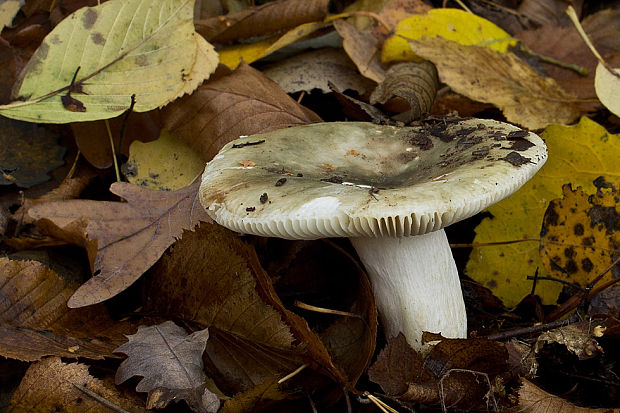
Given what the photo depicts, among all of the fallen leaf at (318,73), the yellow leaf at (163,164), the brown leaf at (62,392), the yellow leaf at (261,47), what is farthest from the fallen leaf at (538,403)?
the yellow leaf at (261,47)

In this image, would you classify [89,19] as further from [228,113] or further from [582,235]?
[582,235]

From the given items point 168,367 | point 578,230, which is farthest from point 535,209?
point 168,367

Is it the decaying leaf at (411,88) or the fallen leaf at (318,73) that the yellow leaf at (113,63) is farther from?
the decaying leaf at (411,88)

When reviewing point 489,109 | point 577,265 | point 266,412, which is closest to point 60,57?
point 266,412

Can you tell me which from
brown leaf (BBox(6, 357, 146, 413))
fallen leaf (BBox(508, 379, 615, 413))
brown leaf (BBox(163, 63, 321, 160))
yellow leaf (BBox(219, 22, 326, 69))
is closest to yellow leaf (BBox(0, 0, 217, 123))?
brown leaf (BBox(163, 63, 321, 160))

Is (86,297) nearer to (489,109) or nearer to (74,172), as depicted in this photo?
(74,172)
